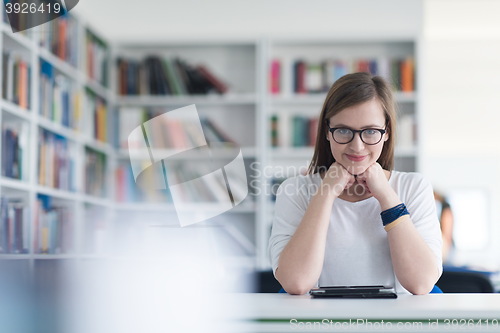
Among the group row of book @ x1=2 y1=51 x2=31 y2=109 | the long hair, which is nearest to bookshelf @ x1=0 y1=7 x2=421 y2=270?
row of book @ x1=2 y1=51 x2=31 y2=109

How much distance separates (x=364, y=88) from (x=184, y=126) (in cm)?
292

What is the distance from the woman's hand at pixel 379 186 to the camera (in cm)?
145

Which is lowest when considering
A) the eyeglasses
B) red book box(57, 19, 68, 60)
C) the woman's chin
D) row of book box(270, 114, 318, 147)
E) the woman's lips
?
the woman's chin

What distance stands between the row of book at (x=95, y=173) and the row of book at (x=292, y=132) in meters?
1.08

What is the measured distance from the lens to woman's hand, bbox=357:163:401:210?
1.45 m

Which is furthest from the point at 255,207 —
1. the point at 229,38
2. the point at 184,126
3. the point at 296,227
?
the point at 296,227

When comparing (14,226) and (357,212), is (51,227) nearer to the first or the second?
(14,226)

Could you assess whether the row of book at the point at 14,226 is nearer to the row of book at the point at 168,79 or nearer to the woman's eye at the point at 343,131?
the row of book at the point at 168,79

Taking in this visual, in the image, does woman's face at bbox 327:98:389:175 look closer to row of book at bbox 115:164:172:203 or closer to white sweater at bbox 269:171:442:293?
white sweater at bbox 269:171:442:293

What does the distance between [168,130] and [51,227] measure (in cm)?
108

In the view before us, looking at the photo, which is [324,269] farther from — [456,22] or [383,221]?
[456,22]

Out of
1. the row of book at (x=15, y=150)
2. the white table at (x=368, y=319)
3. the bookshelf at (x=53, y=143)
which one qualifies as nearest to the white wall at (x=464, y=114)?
the bookshelf at (x=53, y=143)

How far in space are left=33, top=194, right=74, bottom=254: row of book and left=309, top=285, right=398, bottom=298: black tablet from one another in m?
2.39

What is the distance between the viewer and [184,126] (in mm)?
4371
